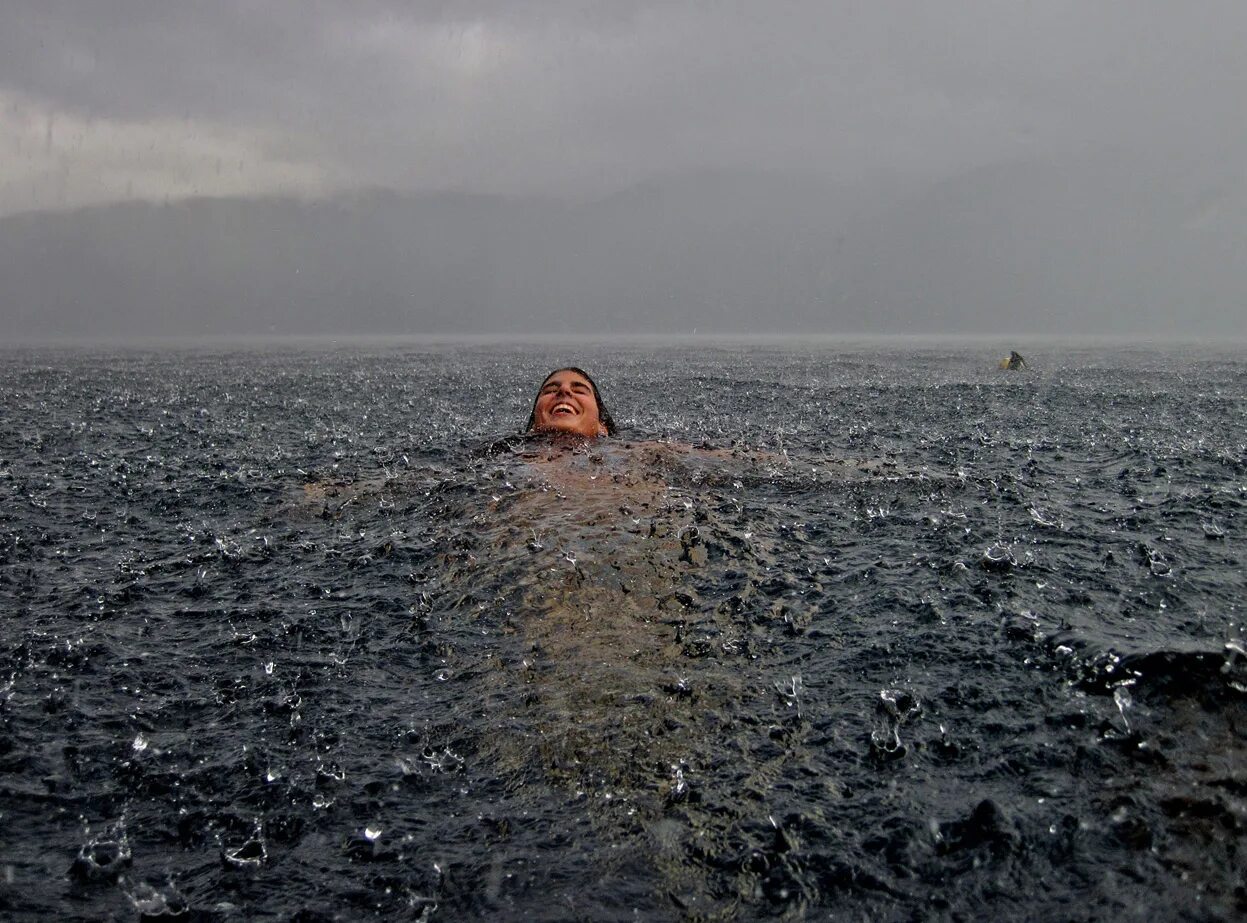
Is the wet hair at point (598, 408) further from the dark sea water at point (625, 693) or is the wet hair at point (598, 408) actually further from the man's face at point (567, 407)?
the dark sea water at point (625, 693)

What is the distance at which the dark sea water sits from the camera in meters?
3.28

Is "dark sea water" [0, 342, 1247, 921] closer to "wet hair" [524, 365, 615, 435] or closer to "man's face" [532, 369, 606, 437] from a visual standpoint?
"man's face" [532, 369, 606, 437]

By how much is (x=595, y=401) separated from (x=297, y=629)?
727 cm

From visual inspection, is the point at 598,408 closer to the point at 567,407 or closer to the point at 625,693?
the point at 567,407

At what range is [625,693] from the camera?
4.78 m

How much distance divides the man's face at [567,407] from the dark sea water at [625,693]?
1069 mm

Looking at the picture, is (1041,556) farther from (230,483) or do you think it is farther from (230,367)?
(230,367)

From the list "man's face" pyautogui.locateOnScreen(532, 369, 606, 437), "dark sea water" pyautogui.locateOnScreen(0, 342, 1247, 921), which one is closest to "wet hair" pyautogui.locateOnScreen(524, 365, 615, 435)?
"man's face" pyautogui.locateOnScreen(532, 369, 606, 437)

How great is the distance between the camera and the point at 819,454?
13453 mm

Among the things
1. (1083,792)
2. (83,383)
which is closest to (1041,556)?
(1083,792)

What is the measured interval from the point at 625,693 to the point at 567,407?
785 centimetres

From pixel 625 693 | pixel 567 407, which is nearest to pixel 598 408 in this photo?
pixel 567 407

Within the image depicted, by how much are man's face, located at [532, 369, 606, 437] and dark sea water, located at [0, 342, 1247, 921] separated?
1069mm

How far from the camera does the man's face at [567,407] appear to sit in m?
12.3
